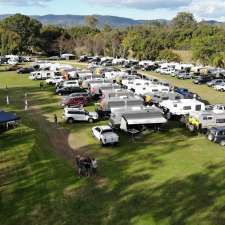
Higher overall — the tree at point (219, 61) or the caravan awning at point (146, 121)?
the tree at point (219, 61)

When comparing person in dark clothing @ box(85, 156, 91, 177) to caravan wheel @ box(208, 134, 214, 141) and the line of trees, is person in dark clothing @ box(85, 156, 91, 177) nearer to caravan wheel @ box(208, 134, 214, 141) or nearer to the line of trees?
caravan wheel @ box(208, 134, 214, 141)

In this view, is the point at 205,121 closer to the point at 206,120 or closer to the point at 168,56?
the point at 206,120

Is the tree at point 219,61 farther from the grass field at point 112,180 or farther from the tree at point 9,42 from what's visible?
the grass field at point 112,180

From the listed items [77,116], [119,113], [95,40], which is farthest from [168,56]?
[119,113]

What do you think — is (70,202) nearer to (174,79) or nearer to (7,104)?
(7,104)

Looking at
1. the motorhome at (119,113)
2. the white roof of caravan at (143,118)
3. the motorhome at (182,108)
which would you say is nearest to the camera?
the white roof of caravan at (143,118)

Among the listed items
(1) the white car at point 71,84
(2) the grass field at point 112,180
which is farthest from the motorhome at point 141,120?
(1) the white car at point 71,84

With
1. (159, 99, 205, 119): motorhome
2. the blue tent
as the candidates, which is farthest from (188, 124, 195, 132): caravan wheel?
the blue tent
